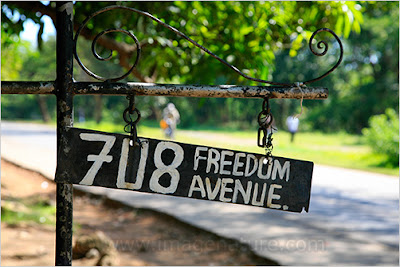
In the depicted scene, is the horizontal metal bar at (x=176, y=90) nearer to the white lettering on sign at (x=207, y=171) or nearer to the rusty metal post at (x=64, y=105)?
the rusty metal post at (x=64, y=105)

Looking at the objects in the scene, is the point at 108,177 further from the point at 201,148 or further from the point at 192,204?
the point at 192,204

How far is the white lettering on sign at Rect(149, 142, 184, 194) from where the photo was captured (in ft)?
5.01

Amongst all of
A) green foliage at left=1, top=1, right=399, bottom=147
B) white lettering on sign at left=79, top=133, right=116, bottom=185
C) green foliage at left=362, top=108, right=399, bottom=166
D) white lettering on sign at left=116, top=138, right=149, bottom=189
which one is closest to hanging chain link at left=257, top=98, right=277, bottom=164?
white lettering on sign at left=116, top=138, right=149, bottom=189

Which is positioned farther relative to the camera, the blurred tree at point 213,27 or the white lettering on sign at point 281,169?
the blurred tree at point 213,27

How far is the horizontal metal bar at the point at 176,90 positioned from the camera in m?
1.54

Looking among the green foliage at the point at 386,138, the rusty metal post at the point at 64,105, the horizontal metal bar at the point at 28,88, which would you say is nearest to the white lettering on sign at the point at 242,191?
the rusty metal post at the point at 64,105

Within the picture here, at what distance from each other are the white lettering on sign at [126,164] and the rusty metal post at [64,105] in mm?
202

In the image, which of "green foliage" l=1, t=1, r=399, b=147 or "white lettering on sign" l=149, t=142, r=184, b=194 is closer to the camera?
"white lettering on sign" l=149, t=142, r=184, b=194

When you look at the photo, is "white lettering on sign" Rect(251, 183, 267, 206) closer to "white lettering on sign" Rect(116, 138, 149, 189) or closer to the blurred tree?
"white lettering on sign" Rect(116, 138, 149, 189)

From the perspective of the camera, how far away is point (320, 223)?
6.15 metres

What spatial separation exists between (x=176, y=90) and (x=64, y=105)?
0.38 meters

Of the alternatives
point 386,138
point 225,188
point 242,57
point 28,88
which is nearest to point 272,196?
point 225,188

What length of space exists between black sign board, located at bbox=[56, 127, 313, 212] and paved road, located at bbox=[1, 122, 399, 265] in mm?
2984

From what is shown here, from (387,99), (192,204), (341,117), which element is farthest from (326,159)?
(341,117)
